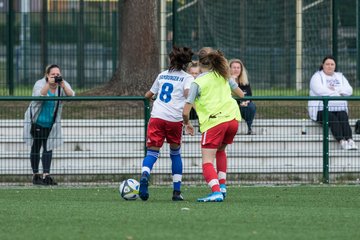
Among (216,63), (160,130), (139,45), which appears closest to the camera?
(216,63)

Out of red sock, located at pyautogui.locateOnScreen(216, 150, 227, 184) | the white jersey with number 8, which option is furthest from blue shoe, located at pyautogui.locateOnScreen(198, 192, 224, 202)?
the white jersey with number 8

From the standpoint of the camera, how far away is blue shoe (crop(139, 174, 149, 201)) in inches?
494

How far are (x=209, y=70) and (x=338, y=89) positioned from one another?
558 cm

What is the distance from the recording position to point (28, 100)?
16281mm

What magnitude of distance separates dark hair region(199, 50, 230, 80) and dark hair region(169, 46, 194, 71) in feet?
0.67

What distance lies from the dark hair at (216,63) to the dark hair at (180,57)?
0.20 metres

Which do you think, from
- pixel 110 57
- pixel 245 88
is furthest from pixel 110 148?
pixel 110 57

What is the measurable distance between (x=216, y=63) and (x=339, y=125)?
15.6 feet

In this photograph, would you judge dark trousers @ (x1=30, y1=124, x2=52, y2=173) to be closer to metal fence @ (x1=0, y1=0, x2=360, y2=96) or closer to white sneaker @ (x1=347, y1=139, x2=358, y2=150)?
white sneaker @ (x1=347, y1=139, x2=358, y2=150)

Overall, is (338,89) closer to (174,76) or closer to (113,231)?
(174,76)

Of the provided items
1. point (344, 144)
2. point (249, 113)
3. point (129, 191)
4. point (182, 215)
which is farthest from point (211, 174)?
point (344, 144)

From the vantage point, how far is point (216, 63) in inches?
488

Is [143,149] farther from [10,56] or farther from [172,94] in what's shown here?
[10,56]

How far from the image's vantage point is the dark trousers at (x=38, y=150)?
16.2 metres
